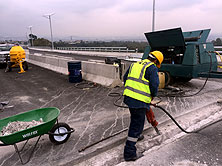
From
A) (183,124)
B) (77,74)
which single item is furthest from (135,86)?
(77,74)

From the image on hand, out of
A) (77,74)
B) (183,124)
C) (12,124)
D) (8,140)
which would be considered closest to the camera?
(8,140)

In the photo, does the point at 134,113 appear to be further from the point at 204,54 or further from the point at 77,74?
the point at 77,74

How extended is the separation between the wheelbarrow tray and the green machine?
5445 mm

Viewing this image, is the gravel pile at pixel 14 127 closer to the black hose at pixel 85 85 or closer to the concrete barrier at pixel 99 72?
the black hose at pixel 85 85

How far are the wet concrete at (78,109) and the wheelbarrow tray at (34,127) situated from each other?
1.68ft

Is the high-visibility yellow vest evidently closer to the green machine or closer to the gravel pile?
the gravel pile

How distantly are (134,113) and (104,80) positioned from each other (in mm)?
5365

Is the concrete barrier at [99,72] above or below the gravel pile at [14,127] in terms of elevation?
above

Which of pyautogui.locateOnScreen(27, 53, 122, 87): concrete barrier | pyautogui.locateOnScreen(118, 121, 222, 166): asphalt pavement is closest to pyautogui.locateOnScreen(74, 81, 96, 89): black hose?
pyautogui.locateOnScreen(27, 53, 122, 87): concrete barrier

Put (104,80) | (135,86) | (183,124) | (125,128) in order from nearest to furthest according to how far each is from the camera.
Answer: (135,86) < (125,128) < (183,124) < (104,80)

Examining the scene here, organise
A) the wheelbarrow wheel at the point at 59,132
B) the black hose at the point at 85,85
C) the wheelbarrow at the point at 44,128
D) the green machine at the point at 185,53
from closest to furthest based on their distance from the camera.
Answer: the wheelbarrow at the point at 44,128, the wheelbarrow wheel at the point at 59,132, the green machine at the point at 185,53, the black hose at the point at 85,85

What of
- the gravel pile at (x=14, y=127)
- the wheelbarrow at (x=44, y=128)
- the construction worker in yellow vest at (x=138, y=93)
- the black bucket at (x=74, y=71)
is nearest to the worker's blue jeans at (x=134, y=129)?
the construction worker in yellow vest at (x=138, y=93)

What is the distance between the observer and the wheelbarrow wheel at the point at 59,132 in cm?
354

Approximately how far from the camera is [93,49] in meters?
37.6
